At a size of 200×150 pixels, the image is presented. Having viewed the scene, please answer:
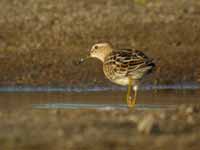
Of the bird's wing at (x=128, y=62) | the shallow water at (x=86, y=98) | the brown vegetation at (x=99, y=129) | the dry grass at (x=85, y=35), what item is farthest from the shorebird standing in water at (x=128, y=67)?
the dry grass at (x=85, y=35)

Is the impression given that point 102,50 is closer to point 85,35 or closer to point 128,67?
point 128,67

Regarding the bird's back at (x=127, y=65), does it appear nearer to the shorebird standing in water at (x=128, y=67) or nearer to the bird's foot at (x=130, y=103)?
the shorebird standing in water at (x=128, y=67)

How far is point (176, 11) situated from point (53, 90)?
5.33m

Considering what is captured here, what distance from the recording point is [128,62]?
13.7 meters

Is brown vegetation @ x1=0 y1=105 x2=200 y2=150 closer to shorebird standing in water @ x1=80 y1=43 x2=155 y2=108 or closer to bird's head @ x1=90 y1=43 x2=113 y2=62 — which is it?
shorebird standing in water @ x1=80 y1=43 x2=155 y2=108

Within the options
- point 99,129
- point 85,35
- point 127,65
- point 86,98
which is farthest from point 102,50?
point 99,129

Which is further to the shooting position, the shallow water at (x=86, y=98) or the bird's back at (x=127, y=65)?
the bird's back at (x=127, y=65)

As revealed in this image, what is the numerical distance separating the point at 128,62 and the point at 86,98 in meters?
1.50

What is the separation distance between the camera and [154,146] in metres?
9.50

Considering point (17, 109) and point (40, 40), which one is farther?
point (40, 40)

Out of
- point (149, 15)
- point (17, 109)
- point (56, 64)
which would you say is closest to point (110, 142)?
point (17, 109)

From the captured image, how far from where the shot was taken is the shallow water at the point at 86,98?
13539mm

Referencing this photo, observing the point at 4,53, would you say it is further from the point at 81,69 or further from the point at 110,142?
the point at 110,142

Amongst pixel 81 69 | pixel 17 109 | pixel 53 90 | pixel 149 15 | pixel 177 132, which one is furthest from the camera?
pixel 149 15
